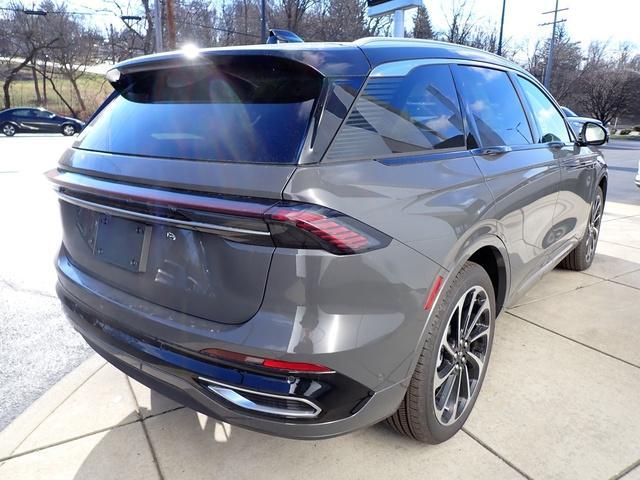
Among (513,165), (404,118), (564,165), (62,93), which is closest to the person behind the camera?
(404,118)

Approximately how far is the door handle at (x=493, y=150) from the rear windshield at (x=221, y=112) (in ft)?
3.54

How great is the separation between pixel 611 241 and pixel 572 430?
14.3ft

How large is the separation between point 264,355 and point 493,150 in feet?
5.59

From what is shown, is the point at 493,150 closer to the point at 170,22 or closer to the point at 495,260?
the point at 495,260

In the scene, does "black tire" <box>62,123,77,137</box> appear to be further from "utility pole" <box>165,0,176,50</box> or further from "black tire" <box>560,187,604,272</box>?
"black tire" <box>560,187,604,272</box>

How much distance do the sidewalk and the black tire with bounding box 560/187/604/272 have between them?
1.51m

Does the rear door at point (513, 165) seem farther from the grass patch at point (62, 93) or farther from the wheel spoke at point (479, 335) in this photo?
the grass patch at point (62, 93)

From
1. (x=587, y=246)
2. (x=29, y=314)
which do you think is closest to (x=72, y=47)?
(x=29, y=314)

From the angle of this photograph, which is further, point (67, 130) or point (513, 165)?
point (67, 130)

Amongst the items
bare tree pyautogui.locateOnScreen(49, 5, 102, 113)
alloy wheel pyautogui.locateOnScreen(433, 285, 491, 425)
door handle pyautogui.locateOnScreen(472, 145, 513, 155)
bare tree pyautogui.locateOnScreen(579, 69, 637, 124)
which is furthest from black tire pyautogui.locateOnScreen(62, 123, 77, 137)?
bare tree pyautogui.locateOnScreen(579, 69, 637, 124)

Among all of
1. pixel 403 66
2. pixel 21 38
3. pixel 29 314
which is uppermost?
pixel 21 38

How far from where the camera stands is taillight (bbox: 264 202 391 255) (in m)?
1.56

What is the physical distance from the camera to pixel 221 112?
192cm

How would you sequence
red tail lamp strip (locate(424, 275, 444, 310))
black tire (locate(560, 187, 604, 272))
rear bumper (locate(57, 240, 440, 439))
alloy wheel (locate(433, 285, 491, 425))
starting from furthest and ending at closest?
1. black tire (locate(560, 187, 604, 272))
2. alloy wheel (locate(433, 285, 491, 425))
3. red tail lamp strip (locate(424, 275, 444, 310))
4. rear bumper (locate(57, 240, 440, 439))
